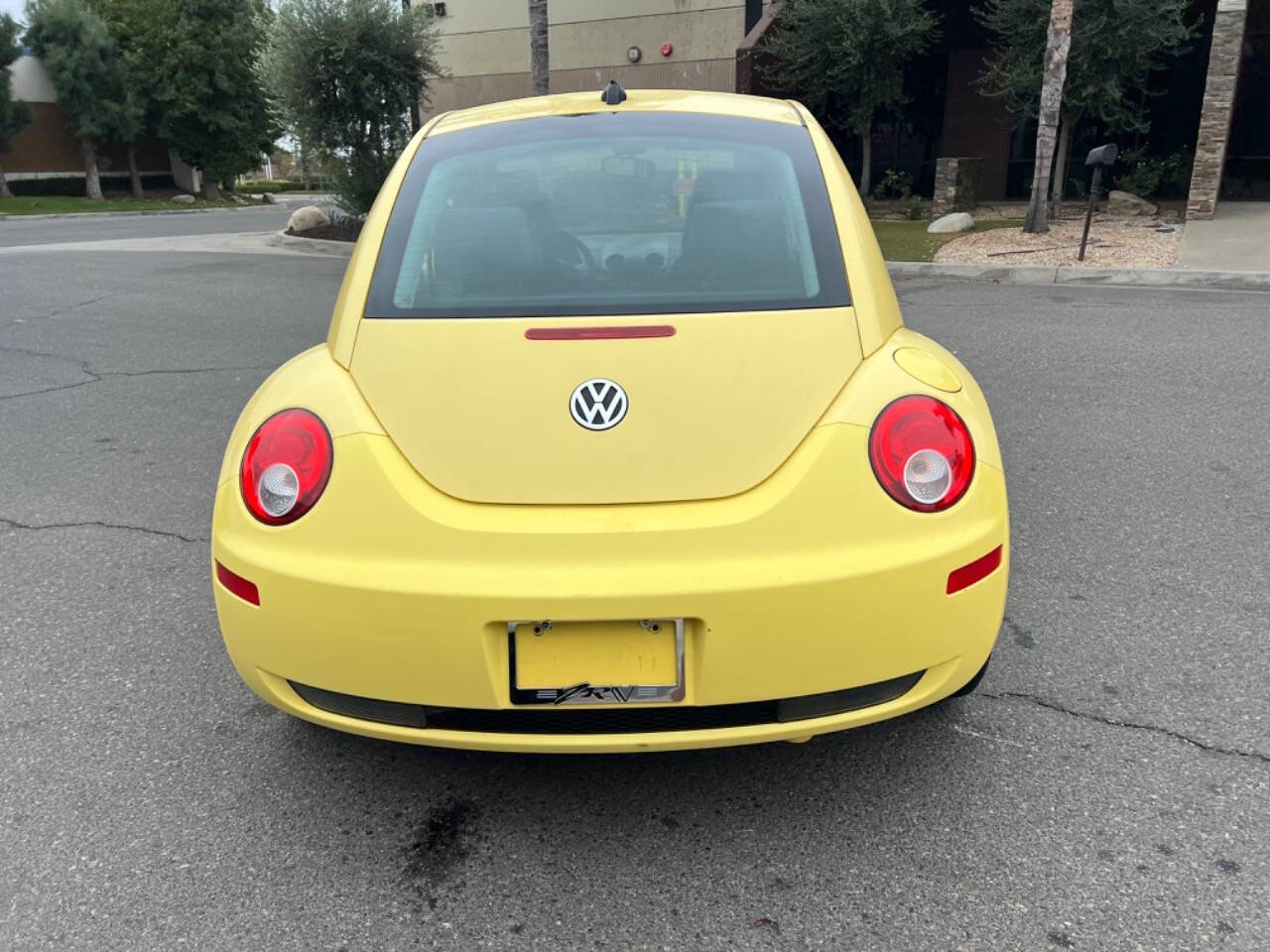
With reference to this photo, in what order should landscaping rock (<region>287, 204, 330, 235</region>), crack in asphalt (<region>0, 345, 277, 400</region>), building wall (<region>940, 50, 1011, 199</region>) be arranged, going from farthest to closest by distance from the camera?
building wall (<region>940, 50, 1011, 199</region>)
landscaping rock (<region>287, 204, 330, 235</region>)
crack in asphalt (<region>0, 345, 277, 400</region>)

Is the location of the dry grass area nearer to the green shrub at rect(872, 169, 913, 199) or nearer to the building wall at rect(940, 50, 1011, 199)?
the green shrub at rect(872, 169, 913, 199)

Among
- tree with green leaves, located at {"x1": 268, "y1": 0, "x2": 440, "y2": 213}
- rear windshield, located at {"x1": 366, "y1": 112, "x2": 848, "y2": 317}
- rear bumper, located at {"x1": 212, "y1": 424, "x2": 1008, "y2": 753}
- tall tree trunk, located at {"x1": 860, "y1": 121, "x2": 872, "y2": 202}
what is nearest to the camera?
rear bumper, located at {"x1": 212, "y1": 424, "x2": 1008, "y2": 753}

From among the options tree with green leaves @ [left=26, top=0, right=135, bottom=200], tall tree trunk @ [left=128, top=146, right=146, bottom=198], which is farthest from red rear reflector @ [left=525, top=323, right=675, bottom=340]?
tall tree trunk @ [left=128, top=146, right=146, bottom=198]

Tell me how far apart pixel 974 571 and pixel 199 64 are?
41637 millimetres

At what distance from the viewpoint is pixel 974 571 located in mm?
2020

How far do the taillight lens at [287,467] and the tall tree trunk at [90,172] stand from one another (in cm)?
4139

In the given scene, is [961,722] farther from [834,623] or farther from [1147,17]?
[1147,17]

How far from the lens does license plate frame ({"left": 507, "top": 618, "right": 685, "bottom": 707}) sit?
6.21ft

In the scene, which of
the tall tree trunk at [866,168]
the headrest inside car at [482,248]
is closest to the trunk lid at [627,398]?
the headrest inside car at [482,248]

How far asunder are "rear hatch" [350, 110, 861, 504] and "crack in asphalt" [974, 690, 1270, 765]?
1187 millimetres

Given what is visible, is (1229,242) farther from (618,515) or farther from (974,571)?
(618,515)

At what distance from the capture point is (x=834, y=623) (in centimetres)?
190

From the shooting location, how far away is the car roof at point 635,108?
2.86 m

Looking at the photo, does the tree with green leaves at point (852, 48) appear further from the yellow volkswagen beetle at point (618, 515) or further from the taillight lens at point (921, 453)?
the taillight lens at point (921, 453)
